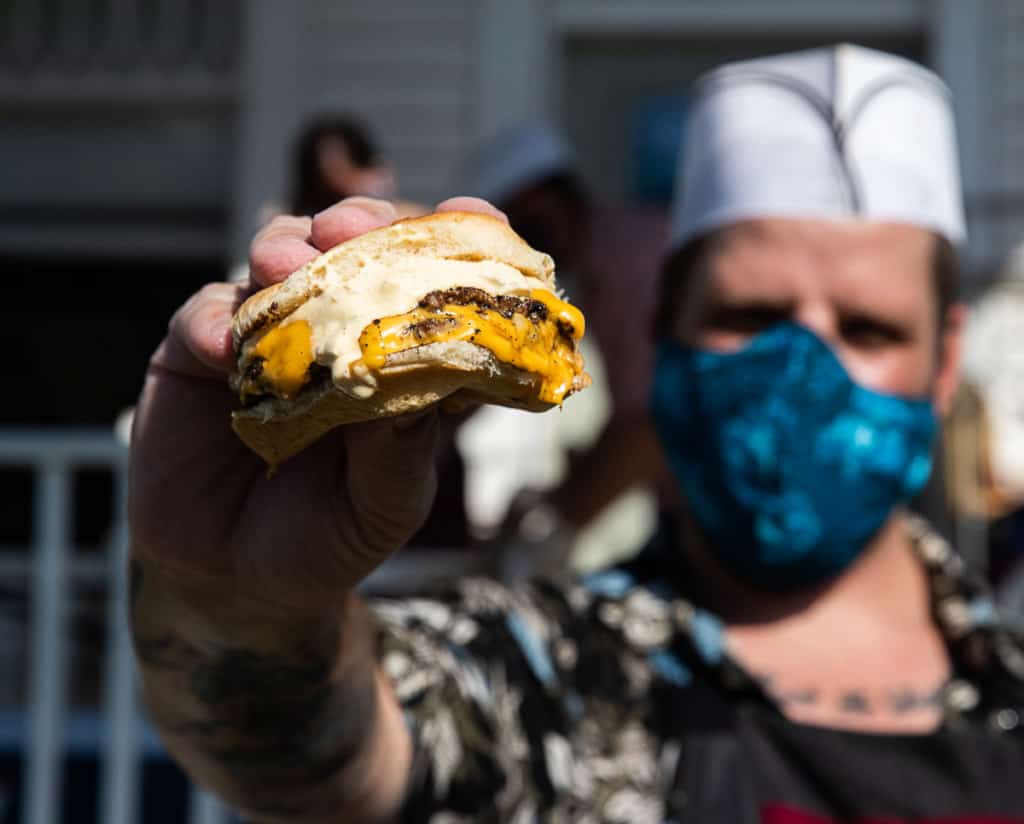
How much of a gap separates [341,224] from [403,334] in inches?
4.9

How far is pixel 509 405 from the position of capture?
903 mm

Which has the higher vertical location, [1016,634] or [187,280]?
[1016,634]

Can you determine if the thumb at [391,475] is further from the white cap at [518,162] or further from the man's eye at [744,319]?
the white cap at [518,162]

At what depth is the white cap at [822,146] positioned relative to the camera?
189 centimetres

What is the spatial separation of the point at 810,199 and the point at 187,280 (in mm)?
3803

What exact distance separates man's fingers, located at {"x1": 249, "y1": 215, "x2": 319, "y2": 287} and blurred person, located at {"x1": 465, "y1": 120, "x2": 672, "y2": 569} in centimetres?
197

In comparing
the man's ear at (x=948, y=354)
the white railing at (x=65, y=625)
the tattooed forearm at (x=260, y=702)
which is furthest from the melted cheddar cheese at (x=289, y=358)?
the white railing at (x=65, y=625)

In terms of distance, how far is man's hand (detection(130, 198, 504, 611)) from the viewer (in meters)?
0.99

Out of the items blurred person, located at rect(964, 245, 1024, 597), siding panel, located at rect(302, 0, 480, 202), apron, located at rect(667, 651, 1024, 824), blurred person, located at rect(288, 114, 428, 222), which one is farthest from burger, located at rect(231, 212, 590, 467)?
siding panel, located at rect(302, 0, 480, 202)

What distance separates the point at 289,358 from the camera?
91cm

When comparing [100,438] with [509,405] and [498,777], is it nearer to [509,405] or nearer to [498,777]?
[498,777]

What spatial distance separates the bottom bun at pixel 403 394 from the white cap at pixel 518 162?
246cm

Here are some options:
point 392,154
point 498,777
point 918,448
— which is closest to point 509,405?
point 498,777

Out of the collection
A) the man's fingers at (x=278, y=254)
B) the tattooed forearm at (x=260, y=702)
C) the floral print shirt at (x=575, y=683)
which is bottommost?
the floral print shirt at (x=575, y=683)
